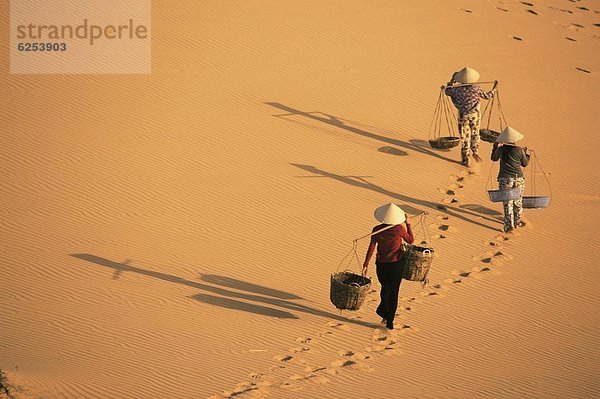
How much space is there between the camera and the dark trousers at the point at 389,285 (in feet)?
37.8

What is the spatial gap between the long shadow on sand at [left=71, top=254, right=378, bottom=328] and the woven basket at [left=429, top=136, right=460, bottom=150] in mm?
5261

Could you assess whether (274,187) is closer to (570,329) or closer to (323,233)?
(323,233)

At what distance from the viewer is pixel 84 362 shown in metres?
11.0

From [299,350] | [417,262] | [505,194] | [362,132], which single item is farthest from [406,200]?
[299,350]

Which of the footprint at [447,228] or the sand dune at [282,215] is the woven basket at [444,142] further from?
the footprint at [447,228]

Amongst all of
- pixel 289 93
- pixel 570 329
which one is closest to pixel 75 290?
pixel 570 329

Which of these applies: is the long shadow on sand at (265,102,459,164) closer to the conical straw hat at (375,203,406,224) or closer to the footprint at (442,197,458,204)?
the footprint at (442,197,458,204)

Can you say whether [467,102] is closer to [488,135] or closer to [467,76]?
[467,76]

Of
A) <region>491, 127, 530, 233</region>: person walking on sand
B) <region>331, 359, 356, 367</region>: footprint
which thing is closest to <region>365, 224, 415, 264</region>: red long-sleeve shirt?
<region>331, 359, 356, 367</region>: footprint

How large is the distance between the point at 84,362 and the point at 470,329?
182 inches

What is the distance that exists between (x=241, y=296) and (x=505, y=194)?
4292 millimetres

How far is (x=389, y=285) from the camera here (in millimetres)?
11570

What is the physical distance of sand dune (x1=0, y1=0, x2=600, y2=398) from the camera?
36.3ft

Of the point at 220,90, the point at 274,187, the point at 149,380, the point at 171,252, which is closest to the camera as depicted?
the point at 149,380
